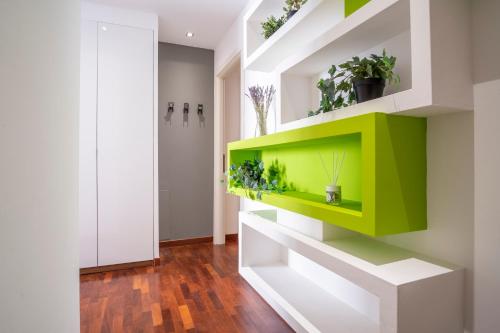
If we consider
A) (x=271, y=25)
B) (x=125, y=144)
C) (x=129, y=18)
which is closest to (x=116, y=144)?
(x=125, y=144)

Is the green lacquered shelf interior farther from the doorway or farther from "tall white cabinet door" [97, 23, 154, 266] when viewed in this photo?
the doorway

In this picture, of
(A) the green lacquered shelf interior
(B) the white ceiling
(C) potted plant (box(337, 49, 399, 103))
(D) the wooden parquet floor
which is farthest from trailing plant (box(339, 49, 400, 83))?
(B) the white ceiling

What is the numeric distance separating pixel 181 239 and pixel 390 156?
128 inches

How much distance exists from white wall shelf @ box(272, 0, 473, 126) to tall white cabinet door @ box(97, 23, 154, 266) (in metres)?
2.21

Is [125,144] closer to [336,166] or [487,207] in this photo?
[336,166]

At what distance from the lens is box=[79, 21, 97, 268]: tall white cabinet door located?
2.89m

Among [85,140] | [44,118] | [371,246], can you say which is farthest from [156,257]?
[44,118]

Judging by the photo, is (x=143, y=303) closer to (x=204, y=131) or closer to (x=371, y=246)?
(x=371, y=246)

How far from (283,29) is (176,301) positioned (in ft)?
6.85

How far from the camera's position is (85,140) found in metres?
2.90


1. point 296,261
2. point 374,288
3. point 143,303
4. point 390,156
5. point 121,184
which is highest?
point 390,156

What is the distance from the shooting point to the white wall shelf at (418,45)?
100cm

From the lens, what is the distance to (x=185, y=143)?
3893 millimetres

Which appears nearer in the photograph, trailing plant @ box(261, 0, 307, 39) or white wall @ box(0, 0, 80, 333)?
white wall @ box(0, 0, 80, 333)
